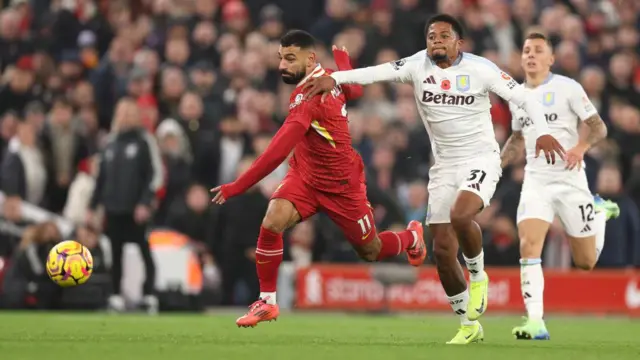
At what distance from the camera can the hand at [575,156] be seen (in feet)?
41.8

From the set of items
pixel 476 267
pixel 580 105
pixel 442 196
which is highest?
pixel 580 105

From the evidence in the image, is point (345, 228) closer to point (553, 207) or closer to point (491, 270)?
point (553, 207)

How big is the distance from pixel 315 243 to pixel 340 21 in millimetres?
4321

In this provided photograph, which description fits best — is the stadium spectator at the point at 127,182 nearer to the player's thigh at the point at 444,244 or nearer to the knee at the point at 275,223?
the knee at the point at 275,223

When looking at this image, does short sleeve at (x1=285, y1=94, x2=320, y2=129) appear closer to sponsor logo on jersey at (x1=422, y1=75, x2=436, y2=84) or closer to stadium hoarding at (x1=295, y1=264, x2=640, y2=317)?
sponsor logo on jersey at (x1=422, y1=75, x2=436, y2=84)

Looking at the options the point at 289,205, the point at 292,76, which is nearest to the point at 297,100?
the point at 292,76

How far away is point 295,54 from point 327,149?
89 centimetres

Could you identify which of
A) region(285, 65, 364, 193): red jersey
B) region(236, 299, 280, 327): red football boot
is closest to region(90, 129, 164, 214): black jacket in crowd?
region(285, 65, 364, 193): red jersey

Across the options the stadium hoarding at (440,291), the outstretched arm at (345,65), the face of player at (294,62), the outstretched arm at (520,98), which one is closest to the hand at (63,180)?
the stadium hoarding at (440,291)

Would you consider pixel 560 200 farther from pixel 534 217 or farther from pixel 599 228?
pixel 599 228

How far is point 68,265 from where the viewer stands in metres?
13.0

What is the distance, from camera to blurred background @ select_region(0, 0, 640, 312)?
18516 mm

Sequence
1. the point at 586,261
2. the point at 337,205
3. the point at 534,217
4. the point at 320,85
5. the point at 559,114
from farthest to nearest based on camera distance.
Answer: the point at 586,261 → the point at 559,114 → the point at 534,217 → the point at 337,205 → the point at 320,85

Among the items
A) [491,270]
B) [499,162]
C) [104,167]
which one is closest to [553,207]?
[499,162]
